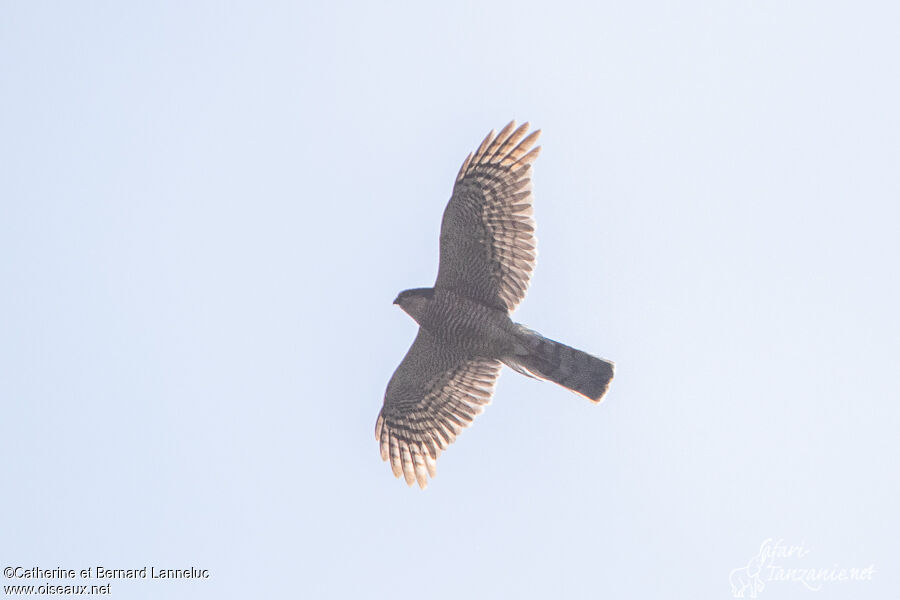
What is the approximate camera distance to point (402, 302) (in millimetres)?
16062

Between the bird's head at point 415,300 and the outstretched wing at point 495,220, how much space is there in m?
0.50

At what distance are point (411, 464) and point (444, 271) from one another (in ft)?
8.93

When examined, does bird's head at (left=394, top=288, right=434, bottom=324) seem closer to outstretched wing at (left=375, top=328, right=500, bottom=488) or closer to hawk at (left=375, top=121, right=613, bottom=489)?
hawk at (left=375, top=121, right=613, bottom=489)

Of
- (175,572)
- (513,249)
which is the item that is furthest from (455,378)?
(175,572)

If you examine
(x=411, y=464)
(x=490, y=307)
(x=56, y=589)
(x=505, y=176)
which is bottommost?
(x=56, y=589)

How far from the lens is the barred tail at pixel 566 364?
1531cm

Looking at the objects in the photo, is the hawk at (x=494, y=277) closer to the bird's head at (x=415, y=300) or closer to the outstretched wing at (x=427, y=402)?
the bird's head at (x=415, y=300)

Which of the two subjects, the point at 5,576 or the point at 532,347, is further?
the point at 5,576

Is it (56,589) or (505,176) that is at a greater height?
(505,176)

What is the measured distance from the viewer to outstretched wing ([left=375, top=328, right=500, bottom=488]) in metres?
16.3

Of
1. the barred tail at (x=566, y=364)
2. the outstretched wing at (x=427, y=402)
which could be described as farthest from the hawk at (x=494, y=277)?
A: the outstretched wing at (x=427, y=402)

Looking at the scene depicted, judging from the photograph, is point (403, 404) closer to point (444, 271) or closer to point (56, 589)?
point (444, 271)

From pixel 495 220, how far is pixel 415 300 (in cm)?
144

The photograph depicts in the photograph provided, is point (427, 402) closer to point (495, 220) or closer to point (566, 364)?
point (566, 364)
